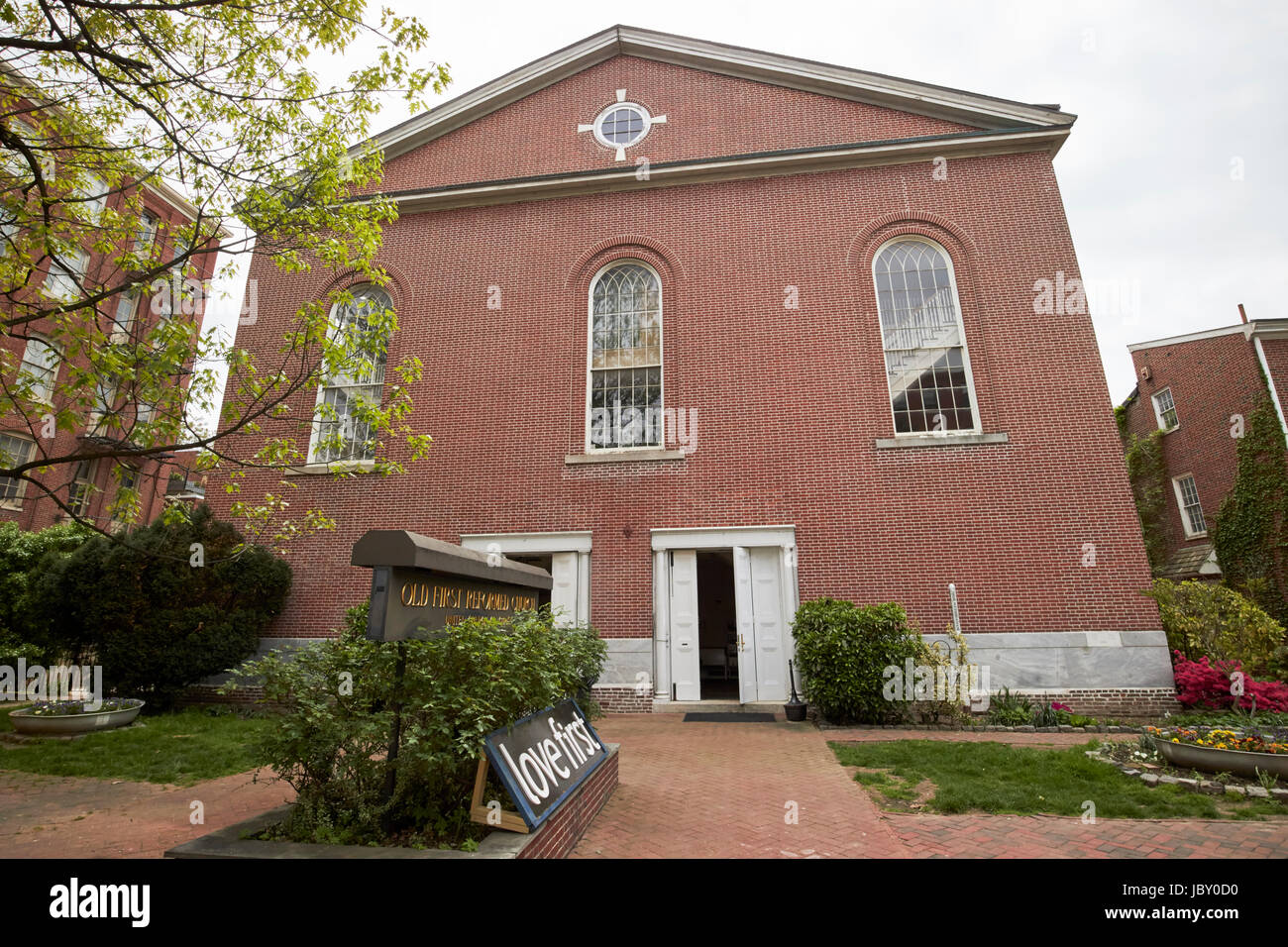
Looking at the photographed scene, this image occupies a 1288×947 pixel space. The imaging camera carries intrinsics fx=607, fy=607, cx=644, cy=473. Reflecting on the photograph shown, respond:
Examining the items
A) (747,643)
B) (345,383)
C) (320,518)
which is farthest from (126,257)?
(747,643)

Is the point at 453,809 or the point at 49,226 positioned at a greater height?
the point at 49,226

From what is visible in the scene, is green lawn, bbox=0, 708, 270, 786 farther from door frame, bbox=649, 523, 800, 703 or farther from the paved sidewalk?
door frame, bbox=649, 523, 800, 703

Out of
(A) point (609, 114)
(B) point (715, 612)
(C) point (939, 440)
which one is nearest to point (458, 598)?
(C) point (939, 440)

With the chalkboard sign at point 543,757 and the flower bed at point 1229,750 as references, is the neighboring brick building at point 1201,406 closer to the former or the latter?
the flower bed at point 1229,750

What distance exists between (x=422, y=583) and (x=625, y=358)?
30.2ft

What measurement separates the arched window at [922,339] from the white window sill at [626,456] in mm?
4257

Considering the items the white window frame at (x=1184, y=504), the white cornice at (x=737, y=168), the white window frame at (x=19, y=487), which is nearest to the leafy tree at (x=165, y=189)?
the white cornice at (x=737, y=168)

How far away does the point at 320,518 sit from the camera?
811cm

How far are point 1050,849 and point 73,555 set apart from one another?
1303 cm

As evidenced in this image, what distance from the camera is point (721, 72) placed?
13.9 m

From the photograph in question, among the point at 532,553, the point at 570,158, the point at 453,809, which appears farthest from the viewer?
the point at 570,158

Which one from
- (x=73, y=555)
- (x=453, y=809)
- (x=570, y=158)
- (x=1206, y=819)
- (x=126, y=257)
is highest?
(x=570, y=158)

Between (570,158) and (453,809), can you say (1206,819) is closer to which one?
(453,809)

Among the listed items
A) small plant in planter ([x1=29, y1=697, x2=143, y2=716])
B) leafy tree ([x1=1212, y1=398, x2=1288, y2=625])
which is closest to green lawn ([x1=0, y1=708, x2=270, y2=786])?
small plant in planter ([x1=29, y1=697, x2=143, y2=716])
